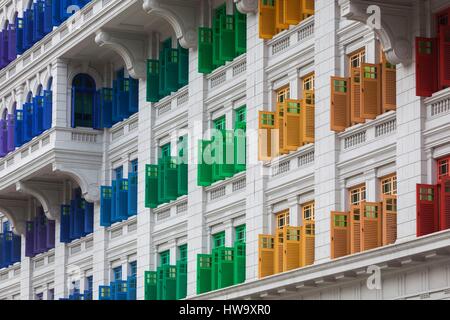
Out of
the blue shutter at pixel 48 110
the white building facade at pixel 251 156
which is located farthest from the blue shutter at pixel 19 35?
the blue shutter at pixel 48 110

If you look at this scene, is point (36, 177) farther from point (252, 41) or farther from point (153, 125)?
point (252, 41)

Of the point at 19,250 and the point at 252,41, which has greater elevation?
the point at 252,41

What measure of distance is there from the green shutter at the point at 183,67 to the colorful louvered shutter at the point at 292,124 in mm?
8070

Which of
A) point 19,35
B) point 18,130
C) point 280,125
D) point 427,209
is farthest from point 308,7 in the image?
point 19,35

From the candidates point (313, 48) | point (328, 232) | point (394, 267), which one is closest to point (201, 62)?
point (313, 48)

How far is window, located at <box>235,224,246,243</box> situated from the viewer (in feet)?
145

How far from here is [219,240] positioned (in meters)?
46.0

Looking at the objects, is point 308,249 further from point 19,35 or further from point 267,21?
point 19,35

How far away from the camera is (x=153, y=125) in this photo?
51.0 meters

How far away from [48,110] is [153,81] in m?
5.53

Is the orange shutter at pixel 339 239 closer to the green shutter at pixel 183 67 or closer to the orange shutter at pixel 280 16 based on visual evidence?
the orange shutter at pixel 280 16

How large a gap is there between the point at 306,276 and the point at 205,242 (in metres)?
8.60

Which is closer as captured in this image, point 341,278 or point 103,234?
point 341,278

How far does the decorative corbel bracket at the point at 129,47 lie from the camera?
50881mm
